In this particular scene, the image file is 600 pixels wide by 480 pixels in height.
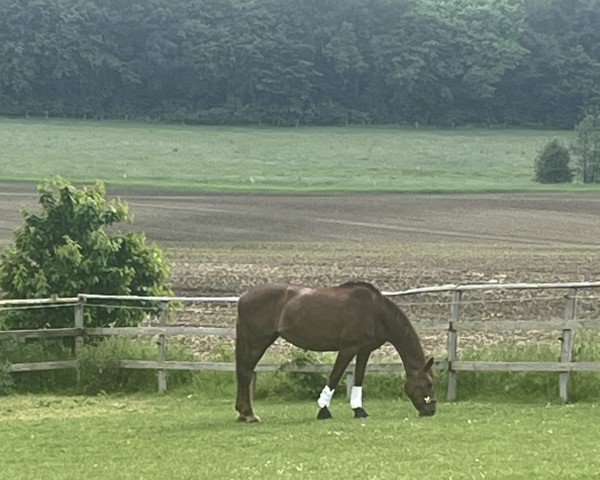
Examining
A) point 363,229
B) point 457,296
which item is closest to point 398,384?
point 457,296

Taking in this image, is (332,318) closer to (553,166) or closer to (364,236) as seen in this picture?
(364,236)

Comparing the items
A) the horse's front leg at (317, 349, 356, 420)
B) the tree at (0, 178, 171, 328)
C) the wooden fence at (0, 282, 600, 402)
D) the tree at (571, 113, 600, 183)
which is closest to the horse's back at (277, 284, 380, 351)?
the horse's front leg at (317, 349, 356, 420)

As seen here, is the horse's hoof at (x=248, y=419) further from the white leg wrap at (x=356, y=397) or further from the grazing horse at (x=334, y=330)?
the white leg wrap at (x=356, y=397)

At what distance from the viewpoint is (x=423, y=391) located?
1603 centimetres

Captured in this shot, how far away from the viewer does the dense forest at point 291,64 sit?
380ft

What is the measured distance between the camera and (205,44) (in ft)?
408

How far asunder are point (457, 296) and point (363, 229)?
31.7 meters

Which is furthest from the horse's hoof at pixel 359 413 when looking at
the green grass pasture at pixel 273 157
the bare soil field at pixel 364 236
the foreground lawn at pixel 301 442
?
the green grass pasture at pixel 273 157

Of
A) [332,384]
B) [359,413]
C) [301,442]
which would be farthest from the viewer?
[359,413]

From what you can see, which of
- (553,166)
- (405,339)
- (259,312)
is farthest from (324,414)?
(553,166)

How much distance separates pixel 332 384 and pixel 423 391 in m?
1.01

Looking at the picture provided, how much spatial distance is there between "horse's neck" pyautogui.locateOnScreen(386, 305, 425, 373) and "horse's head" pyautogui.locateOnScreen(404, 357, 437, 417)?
0.11m

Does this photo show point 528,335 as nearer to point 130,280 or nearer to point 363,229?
point 130,280

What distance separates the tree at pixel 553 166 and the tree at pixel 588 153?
2.96 m
